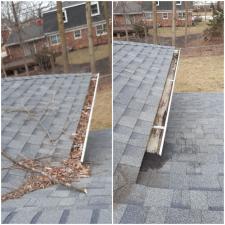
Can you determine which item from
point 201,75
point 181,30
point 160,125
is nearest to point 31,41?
point 181,30

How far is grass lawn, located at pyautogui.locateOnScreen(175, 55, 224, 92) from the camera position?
35.2ft

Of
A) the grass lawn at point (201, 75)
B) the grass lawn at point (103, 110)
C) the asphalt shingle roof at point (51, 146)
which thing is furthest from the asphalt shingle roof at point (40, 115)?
the grass lawn at point (201, 75)

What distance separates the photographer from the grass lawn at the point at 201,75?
35.2 feet

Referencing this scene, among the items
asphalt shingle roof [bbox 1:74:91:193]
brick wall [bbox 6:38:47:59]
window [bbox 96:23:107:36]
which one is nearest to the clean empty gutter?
asphalt shingle roof [bbox 1:74:91:193]

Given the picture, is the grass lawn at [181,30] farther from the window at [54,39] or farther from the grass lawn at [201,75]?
the window at [54,39]

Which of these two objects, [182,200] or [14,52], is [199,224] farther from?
[14,52]

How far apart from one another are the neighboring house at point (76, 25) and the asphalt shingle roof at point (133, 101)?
1098 centimetres

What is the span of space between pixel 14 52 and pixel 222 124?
37.7ft

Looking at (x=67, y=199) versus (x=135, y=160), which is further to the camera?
(x=67, y=199)

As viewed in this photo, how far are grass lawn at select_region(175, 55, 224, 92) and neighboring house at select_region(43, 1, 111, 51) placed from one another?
15.3 ft

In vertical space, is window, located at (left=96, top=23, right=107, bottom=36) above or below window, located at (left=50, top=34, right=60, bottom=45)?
above

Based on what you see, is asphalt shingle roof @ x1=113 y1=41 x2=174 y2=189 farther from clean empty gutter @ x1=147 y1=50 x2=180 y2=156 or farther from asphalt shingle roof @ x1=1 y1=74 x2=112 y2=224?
asphalt shingle roof @ x1=1 y1=74 x2=112 y2=224

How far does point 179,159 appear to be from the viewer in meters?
2.77

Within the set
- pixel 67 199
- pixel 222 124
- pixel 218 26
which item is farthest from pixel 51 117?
pixel 218 26
